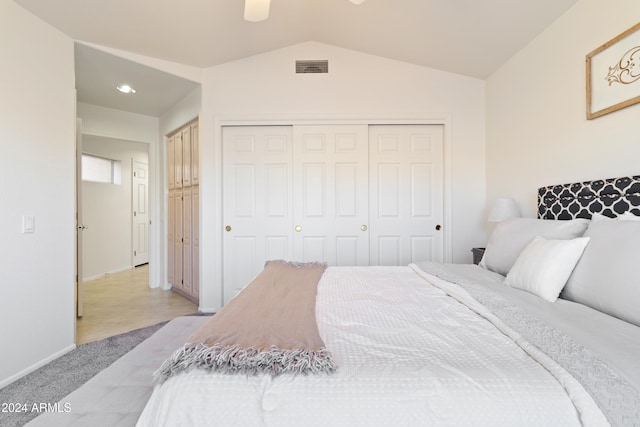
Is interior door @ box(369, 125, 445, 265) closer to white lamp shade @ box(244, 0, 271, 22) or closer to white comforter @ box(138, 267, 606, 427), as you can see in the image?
white lamp shade @ box(244, 0, 271, 22)

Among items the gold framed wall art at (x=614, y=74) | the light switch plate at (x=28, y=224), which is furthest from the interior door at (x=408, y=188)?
the light switch plate at (x=28, y=224)

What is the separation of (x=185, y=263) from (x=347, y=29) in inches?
125

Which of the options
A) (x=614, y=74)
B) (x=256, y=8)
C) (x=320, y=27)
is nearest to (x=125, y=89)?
(x=320, y=27)

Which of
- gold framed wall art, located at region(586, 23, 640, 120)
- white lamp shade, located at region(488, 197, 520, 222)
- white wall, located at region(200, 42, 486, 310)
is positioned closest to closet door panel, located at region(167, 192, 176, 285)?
white wall, located at region(200, 42, 486, 310)

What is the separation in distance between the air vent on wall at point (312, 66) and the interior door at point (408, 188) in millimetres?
809

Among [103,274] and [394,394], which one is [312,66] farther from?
[103,274]

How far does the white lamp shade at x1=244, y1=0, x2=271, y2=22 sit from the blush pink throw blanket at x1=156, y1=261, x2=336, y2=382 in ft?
5.17

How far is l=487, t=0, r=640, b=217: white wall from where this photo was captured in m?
1.63

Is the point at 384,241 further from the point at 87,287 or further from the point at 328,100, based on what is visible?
the point at 87,287

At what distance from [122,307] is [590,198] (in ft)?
14.0

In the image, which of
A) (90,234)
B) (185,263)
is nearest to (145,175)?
(90,234)

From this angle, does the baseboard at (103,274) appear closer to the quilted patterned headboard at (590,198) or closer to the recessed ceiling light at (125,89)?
the recessed ceiling light at (125,89)

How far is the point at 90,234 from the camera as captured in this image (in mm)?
4684

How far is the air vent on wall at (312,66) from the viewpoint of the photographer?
3.03m
